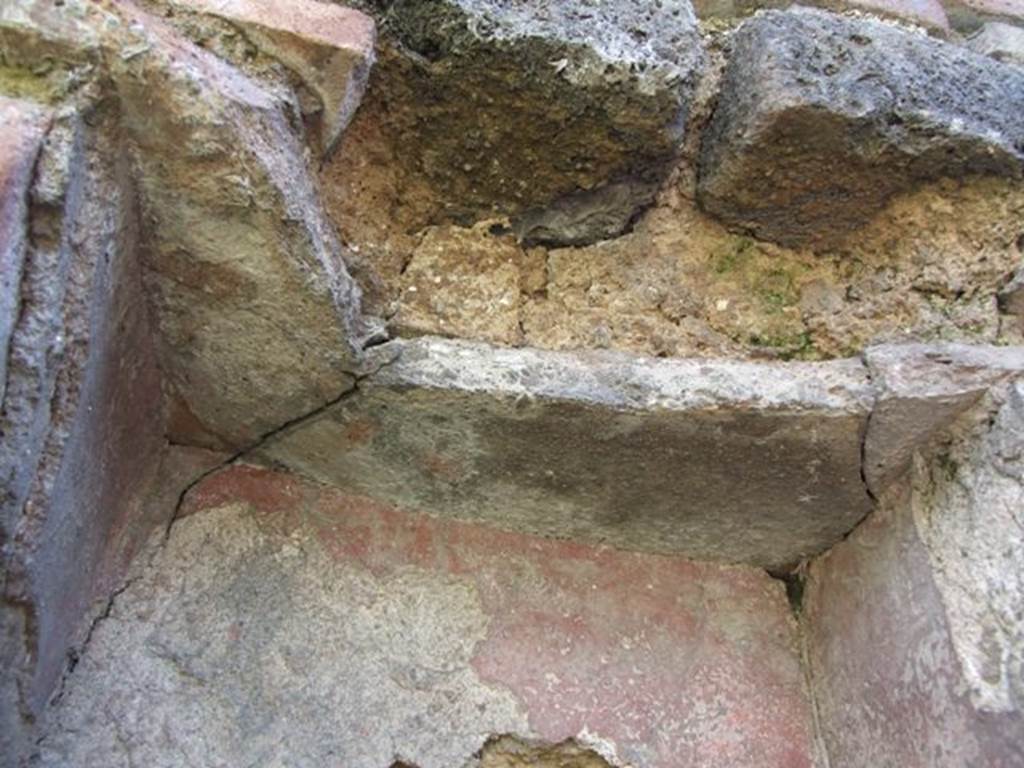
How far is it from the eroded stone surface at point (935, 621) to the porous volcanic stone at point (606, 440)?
0.08 meters

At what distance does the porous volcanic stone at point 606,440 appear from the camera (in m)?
1.19

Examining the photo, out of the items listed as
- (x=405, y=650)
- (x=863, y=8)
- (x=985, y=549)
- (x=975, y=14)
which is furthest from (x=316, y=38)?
(x=975, y=14)

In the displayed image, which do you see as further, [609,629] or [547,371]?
[609,629]

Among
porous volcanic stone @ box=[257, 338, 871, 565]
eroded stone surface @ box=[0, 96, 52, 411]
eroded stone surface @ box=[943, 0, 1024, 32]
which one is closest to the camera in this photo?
eroded stone surface @ box=[0, 96, 52, 411]

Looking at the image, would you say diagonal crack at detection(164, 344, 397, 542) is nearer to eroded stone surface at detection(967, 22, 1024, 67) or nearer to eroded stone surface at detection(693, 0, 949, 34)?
eroded stone surface at detection(693, 0, 949, 34)

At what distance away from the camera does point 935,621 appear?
1174mm

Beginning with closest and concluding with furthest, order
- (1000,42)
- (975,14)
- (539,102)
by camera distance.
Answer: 1. (539,102)
2. (1000,42)
3. (975,14)

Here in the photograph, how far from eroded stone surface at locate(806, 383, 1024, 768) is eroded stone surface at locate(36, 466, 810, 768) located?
102mm

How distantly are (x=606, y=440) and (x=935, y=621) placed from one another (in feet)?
1.52

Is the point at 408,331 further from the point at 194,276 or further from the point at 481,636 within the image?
the point at 481,636

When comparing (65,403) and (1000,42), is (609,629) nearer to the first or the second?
(65,403)

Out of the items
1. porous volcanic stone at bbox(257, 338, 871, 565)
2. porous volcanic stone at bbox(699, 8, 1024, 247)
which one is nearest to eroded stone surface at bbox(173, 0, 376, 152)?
porous volcanic stone at bbox(257, 338, 871, 565)

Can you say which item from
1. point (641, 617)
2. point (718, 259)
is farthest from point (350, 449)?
point (718, 259)

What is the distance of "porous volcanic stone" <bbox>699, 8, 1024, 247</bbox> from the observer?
1277 millimetres
